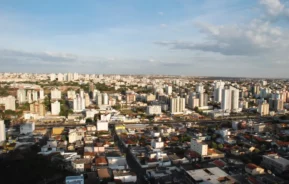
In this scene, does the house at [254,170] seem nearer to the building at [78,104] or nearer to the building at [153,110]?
the building at [153,110]

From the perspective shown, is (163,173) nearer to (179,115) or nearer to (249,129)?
(249,129)

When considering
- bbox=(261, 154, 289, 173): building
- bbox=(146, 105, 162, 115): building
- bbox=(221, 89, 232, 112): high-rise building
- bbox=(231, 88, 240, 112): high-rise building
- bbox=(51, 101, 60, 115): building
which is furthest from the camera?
bbox=(231, 88, 240, 112): high-rise building

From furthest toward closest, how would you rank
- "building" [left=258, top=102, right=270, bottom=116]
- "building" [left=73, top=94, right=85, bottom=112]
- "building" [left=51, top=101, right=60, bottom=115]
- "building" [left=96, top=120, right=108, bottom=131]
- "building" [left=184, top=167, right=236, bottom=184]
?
"building" [left=258, top=102, right=270, bottom=116]
"building" [left=73, top=94, right=85, bottom=112]
"building" [left=51, top=101, right=60, bottom=115]
"building" [left=96, top=120, right=108, bottom=131]
"building" [left=184, top=167, right=236, bottom=184]

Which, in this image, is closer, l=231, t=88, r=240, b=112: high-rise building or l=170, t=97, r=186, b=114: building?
l=170, t=97, r=186, b=114: building

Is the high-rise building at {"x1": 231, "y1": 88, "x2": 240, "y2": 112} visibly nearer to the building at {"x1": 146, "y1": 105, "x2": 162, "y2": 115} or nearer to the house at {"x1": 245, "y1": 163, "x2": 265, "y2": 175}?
the building at {"x1": 146, "y1": 105, "x2": 162, "y2": 115}

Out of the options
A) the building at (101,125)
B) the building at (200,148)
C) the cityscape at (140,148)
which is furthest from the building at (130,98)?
the building at (200,148)

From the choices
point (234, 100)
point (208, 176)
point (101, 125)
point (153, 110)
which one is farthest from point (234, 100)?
point (208, 176)

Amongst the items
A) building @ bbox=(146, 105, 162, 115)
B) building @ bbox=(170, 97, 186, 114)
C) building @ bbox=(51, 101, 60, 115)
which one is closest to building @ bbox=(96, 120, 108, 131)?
building @ bbox=(146, 105, 162, 115)
